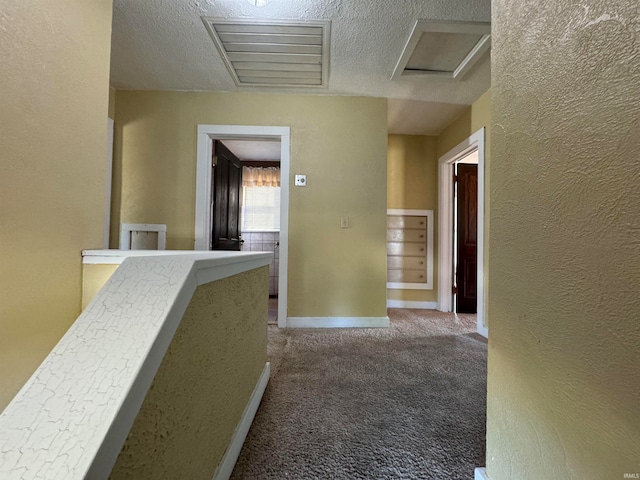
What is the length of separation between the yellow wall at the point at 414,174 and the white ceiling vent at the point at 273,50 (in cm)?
155

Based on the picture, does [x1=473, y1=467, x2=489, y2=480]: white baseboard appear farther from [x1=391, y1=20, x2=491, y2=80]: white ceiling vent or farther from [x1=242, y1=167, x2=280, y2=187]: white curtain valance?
[x1=242, y1=167, x2=280, y2=187]: white curtain valance

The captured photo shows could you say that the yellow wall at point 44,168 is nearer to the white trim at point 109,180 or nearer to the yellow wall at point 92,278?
the yellow wall at point 92,278

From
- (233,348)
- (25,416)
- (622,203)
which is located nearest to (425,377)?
(233,348)

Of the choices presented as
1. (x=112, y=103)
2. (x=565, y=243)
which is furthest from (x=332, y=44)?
(x=112, y=103)

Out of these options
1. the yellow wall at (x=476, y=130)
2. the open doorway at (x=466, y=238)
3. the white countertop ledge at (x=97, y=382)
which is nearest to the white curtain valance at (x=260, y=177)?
the yellow wall at (x=476, y=130)

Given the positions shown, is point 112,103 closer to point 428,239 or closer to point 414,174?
point 414,174

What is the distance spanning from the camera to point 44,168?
3.42 ft

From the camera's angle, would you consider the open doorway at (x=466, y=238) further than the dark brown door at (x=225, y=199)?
Yes

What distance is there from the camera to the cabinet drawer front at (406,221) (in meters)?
3.66

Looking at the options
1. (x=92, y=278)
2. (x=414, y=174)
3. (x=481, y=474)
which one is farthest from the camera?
(x=414, y=174)

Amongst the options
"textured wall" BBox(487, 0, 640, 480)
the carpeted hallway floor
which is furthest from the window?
"textured wall" BBox(487, 0, 640, 480)

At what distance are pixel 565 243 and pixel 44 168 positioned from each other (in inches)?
66.5

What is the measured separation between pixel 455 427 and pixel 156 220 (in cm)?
276

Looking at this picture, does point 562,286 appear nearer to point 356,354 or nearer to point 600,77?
point 600,77
